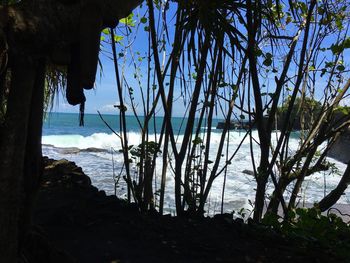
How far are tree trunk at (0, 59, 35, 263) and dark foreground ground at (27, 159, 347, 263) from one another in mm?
353

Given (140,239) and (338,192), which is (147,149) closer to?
(140,239)

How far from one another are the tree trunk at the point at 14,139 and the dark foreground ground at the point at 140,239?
353 millimetres

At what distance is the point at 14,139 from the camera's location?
1.48 m

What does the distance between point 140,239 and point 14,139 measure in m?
1.16

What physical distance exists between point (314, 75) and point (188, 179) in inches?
51.4

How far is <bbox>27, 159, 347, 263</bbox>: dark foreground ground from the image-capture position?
2143mm

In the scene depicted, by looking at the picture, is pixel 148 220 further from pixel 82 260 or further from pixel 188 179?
pixel 82 260

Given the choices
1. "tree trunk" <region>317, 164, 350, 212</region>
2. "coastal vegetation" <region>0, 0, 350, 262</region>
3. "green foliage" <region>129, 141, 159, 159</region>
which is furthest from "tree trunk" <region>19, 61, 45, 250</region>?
"tree trunk" <region>317, 164, 350, 212</region>

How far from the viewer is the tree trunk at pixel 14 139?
4.83 feet

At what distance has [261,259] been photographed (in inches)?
86.0

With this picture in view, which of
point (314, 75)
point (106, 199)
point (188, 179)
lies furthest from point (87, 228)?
point (314, 75)

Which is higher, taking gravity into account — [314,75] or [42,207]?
[314,75]

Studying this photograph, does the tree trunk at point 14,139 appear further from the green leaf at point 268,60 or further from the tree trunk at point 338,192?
the tree trunk at point 338,192

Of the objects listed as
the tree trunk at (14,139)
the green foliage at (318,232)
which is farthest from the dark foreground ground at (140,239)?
the tree trunk at (14,139)
